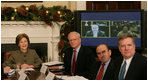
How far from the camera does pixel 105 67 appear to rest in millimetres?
2662

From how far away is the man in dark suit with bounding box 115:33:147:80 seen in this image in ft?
6.88

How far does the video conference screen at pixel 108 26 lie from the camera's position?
4.78 metres

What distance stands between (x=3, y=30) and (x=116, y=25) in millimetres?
2084

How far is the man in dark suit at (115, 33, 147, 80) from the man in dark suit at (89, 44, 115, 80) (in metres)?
0.24

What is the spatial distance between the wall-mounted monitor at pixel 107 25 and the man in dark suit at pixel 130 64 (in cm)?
255

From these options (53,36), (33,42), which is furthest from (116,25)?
(33,42)

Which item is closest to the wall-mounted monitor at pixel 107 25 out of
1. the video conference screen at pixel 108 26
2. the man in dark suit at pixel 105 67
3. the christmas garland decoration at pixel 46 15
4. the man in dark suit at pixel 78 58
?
the video conference screen at pixel 108 26

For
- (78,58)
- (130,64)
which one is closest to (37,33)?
(78,58)

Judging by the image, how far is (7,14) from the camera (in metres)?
4.96

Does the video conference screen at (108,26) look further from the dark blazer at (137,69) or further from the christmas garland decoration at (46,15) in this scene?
the dark blazer at (137,69)

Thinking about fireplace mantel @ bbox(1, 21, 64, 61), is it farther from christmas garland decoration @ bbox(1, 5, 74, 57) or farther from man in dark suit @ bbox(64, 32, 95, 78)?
man in dark suit @ bbox(64, 32, 95, 78)

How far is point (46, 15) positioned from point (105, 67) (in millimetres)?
2546

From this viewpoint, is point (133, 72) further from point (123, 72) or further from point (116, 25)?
point (116, 25)

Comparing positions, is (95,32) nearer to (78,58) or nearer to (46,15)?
(46,15)
